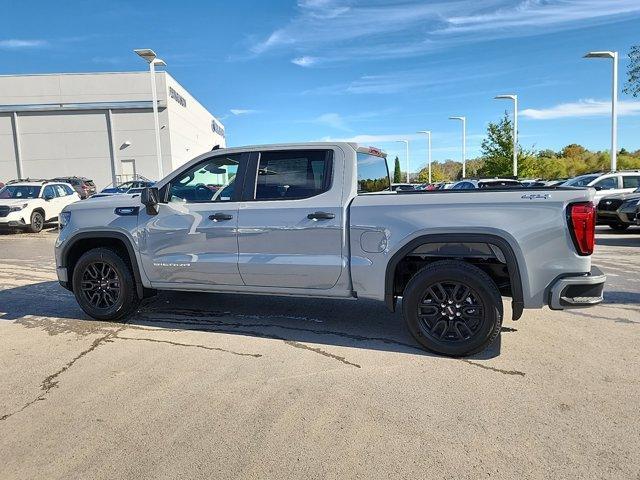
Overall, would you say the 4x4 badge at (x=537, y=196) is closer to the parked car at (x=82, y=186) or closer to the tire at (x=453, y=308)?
the tire at (x=453, y=308)

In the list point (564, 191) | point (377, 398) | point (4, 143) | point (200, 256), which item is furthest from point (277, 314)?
point (4, 143)

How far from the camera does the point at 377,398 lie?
349cm

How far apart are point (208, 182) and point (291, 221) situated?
114 centimetres

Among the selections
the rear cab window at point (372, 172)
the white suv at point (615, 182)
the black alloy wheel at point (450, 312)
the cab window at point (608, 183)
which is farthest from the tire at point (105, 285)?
the cab window at point (608, 183)

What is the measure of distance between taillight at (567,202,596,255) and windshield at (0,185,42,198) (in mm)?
17042

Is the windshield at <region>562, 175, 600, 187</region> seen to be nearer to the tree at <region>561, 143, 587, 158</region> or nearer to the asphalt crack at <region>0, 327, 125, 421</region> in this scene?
the asphalt crack at <region>0, 327, 125, 421</region>

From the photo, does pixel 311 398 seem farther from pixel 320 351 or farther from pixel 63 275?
pixel 63 275

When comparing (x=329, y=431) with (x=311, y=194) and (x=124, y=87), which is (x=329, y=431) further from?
(x=124, y=87)

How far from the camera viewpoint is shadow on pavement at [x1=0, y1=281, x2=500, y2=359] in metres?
4.78

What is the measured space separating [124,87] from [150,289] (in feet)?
122

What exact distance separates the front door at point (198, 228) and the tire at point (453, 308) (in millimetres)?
1817

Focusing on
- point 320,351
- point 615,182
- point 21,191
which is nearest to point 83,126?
point 21,191

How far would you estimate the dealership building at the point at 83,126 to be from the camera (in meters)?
37.8

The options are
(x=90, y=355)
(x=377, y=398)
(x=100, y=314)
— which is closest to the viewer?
(x=377, y=398)
